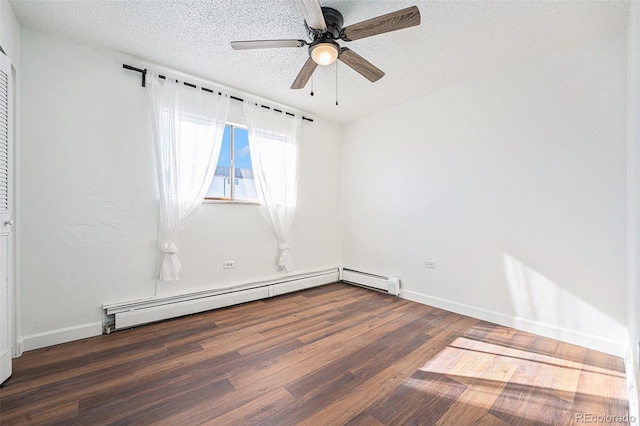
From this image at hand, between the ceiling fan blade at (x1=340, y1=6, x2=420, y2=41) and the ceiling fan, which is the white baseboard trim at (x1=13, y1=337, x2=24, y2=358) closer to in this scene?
the ceiling fan

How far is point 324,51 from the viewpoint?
2072mm

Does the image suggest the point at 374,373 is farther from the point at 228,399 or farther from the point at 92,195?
the point at 92,195

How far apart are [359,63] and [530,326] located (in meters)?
2.99

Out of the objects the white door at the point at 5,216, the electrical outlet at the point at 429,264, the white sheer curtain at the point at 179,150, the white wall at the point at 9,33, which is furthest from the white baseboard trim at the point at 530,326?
the white wall at the point at 9,33

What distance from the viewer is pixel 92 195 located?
2580mm

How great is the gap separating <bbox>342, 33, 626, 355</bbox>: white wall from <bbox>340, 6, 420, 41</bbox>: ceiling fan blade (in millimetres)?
1758

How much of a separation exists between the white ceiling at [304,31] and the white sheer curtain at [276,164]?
25.7 inches

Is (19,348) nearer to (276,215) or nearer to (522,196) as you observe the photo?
(276,215)

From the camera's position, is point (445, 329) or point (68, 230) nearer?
point (68, 230)

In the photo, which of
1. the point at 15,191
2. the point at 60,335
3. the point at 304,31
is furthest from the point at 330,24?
the point at 60,335

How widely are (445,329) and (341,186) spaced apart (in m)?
2.77

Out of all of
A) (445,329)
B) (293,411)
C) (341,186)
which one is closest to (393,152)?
(341,186)

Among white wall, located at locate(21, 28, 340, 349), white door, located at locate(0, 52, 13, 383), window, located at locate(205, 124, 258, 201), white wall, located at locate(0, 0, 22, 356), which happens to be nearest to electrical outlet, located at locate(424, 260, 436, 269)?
window, located at locate(205, 124, 258, 201)

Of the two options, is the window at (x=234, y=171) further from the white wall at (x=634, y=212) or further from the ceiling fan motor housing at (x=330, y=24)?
the white wall at (x=634, y=212)
